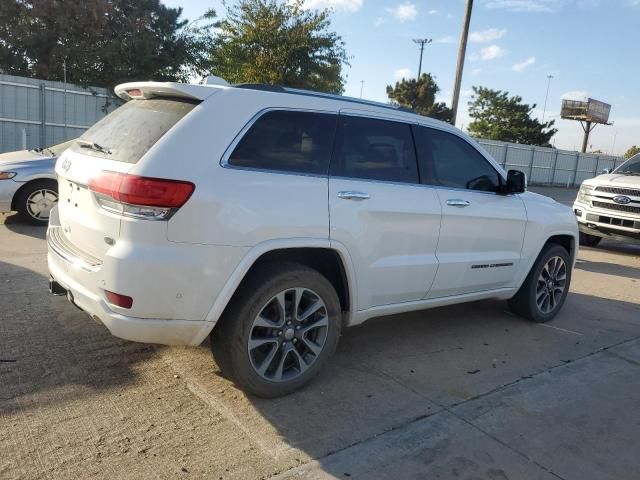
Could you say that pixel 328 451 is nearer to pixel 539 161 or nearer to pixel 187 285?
pixel 187 285

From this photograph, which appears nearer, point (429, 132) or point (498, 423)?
point (498, 423)

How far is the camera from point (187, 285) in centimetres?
301

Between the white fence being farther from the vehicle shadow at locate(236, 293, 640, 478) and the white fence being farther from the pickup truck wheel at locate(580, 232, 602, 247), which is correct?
the vehicle shadow at locate(236, 293, 640, 478)

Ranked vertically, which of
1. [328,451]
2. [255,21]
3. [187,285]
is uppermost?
[255,21]

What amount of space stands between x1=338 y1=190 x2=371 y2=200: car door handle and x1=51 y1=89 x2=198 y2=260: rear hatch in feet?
3.48

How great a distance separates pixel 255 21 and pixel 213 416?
19.4 m

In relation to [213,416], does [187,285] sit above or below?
above

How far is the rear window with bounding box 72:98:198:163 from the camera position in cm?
314

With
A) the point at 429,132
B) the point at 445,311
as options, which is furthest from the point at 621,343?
the point at 429,132

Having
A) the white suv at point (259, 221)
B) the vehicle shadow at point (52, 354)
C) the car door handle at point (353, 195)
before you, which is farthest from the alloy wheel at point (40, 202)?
the car door handle at point (353, 195)

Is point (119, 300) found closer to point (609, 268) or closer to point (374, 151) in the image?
point (374, 151)

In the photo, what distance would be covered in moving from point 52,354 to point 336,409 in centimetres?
201

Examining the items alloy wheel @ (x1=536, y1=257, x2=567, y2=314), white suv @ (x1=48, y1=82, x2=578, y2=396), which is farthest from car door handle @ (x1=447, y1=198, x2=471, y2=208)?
alloy wheel @ (x1=536, y1=257, x2=567, y2=314)

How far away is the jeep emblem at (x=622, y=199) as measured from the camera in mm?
9273
